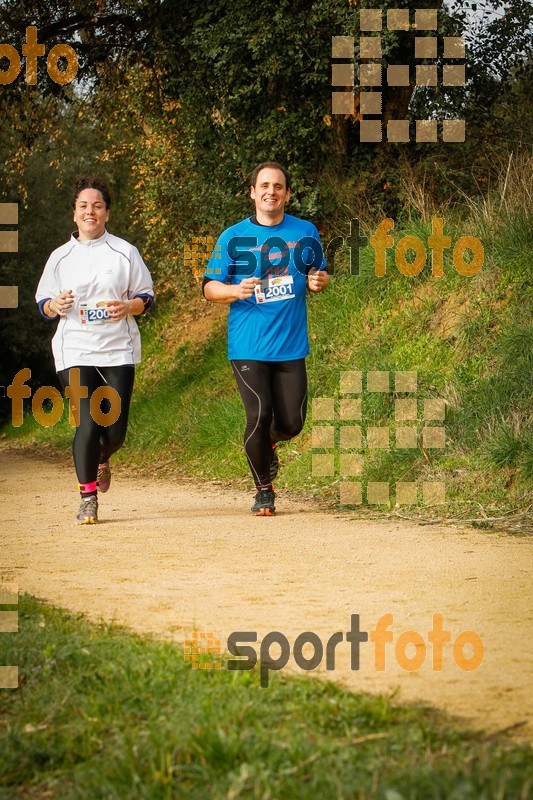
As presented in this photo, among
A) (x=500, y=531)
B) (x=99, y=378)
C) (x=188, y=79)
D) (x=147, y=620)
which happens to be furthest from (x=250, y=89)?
(x=147, y=620)

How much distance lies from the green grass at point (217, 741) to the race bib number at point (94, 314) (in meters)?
4.46

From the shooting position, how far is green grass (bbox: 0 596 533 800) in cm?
281

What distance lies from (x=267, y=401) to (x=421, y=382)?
2713 millimetres

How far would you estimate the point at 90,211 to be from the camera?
8.38m

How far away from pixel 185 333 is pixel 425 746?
16.7 meters

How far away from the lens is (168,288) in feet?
68.2

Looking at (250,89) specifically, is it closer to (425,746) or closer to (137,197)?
(137,197)

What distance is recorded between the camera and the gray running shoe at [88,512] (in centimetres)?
829
